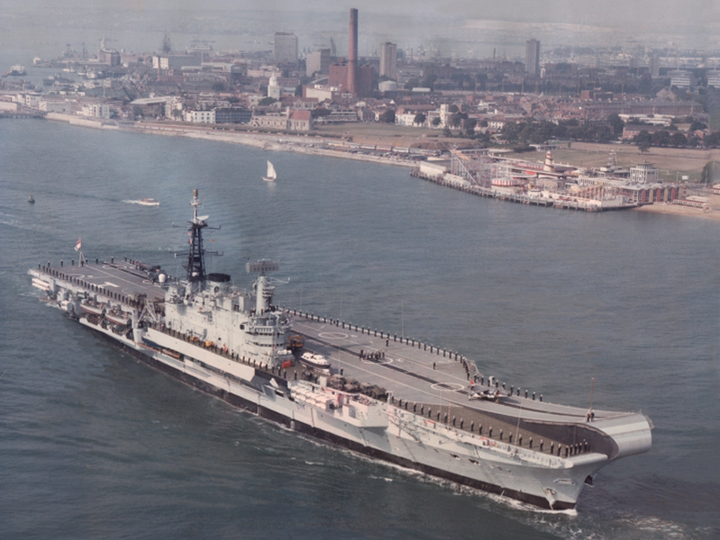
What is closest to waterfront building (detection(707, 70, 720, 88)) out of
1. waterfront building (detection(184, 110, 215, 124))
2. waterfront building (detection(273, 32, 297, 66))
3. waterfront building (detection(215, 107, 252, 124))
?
waterfront building (detection(215, 107, 252, 124))

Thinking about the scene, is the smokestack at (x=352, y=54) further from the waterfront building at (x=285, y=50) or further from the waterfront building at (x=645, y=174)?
the waterfront building at (x=645, y=174)

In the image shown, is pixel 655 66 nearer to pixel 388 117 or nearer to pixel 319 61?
pixel 388 117

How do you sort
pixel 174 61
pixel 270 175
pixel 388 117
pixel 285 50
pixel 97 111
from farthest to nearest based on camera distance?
pixel 285 50 → pixel 174 61 → pixel 388 117 → pixel 97 111 → pixel 270 175

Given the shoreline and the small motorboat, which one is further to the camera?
the shoreline

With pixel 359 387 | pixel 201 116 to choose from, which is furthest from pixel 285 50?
pixel 359 387

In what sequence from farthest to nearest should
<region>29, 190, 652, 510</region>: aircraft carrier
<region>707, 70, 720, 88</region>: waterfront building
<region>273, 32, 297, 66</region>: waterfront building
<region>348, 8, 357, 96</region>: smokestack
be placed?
1. <region>273, 32, 297, 66</region>: waterfront building
2. <region>348, 8, 357, 96</region>: smokestack
3. <region>707, 70, 720, 88</region>: waterfront building
4. <region>29, 190, 652, 510</region>: aircraft carrier

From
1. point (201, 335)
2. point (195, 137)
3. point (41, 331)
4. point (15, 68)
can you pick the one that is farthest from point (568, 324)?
point (15, 68)

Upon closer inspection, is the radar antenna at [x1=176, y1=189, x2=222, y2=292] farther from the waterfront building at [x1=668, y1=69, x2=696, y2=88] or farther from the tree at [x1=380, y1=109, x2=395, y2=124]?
the tree at [x1=380, y1=109, x2=395, y2=124]

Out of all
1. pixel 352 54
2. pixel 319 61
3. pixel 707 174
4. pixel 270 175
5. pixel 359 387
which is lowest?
pixel 359 387
